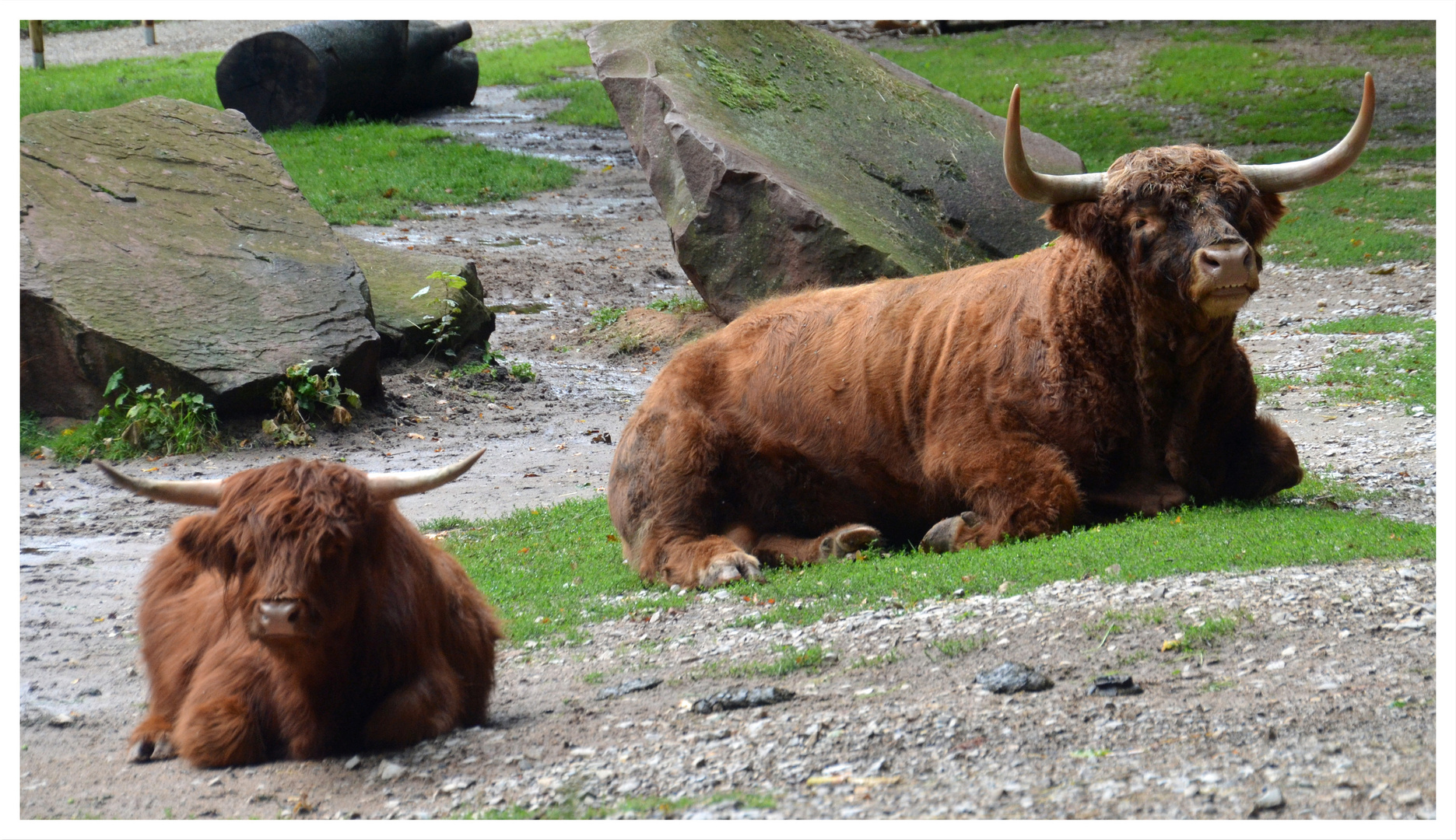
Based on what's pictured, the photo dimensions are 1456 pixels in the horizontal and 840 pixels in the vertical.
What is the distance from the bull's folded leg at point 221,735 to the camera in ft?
15.6

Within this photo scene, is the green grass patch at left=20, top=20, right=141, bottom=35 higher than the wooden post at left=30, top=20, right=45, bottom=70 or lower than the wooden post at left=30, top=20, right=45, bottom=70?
higher

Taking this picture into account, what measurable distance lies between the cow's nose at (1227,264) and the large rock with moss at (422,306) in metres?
8.51

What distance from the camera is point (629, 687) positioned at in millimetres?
5477

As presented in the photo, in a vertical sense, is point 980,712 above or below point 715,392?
below

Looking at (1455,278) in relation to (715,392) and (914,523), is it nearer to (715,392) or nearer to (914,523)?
(914,523)

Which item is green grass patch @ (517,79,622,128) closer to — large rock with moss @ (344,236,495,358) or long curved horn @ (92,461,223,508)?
large rock with moss @ (344,236,495,358)

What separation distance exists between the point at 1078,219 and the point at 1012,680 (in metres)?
3.00

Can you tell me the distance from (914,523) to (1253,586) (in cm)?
252

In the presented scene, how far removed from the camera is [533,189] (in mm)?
21156

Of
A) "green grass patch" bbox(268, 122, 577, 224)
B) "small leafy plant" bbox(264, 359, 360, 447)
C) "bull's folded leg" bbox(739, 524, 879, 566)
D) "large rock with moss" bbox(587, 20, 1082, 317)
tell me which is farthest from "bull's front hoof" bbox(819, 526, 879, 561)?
"green grass patch" bbox(268, 122, 577, 224)

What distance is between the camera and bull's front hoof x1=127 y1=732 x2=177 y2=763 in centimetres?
500

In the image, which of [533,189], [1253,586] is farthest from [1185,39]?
[1253,586]

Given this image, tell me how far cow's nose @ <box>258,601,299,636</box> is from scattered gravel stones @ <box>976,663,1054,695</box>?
236cm

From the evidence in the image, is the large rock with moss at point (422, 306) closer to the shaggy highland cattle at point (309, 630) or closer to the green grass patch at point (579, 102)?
the shaggy highland cattle at point (309, 630)
